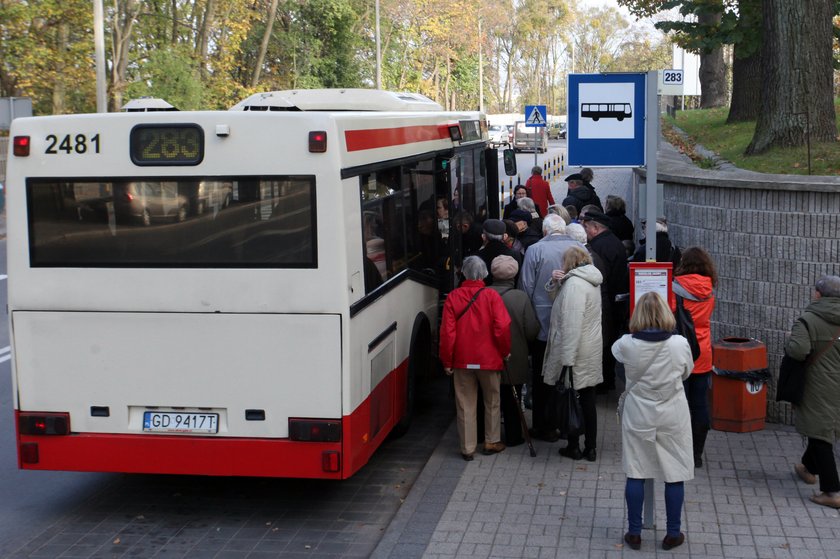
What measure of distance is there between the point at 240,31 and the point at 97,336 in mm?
32541

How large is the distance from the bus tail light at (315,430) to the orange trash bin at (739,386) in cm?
343

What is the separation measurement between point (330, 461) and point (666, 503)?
2059mm

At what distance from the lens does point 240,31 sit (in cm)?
3769

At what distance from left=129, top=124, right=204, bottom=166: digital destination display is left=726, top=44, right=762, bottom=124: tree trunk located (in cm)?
1641

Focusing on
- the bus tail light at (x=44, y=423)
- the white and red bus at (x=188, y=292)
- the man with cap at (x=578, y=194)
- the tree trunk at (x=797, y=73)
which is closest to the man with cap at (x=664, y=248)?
the tree trunk at (x=797, y=73)

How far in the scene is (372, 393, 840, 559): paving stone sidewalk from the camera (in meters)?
6.31

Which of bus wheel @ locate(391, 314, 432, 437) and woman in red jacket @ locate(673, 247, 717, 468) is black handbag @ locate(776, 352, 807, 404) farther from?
bus wheel @ locate(391, 314, 432, 437)

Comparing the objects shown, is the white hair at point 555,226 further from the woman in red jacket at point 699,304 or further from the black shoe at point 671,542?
the black shoe at point 671,542

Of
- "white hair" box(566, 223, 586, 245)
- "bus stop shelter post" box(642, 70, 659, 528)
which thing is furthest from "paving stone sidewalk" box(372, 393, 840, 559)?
"white hair" box(566, 223, 586, 245)

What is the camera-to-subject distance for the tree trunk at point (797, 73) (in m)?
11.2

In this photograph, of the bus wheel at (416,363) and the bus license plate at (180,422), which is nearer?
the bus license plate at (180,422)

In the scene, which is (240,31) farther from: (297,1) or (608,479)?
(608,479)

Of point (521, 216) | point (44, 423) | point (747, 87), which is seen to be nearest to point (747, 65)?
point (747, 87)

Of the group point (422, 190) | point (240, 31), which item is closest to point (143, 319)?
point (422, 190)
